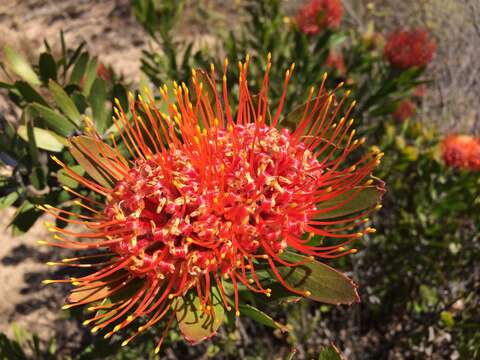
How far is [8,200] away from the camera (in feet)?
4.07

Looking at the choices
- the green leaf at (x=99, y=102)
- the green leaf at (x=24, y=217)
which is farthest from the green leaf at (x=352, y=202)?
the green leaf at (x=24, y=217)

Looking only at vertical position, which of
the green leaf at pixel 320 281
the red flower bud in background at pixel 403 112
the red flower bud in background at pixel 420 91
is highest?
the green leaf at pixel 320 281

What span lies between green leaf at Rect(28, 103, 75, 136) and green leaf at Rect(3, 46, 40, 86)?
0.32 m

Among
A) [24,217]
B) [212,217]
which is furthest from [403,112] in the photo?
[24,217]

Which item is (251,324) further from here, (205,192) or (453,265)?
(205,192)

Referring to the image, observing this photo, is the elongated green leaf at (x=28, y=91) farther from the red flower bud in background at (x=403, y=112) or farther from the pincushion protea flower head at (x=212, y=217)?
the red flower bud in background at (x=403, y=112)

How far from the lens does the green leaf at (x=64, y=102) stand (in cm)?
113

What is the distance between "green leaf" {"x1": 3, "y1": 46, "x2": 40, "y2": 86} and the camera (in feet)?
4.49

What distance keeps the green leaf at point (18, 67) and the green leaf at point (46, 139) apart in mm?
337

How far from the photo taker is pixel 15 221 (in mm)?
1198

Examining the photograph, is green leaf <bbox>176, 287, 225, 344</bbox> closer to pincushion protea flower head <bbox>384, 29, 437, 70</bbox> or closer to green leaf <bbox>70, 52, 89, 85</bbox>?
green leaf <bbox>70, 52, 89, 85</bbox>

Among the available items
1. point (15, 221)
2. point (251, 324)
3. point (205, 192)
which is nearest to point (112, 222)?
point (205, 192)

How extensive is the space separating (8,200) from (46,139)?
0.76ft

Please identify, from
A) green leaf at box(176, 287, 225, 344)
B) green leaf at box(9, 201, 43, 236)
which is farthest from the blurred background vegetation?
green leaf at box(176, 287, 225, 344)
